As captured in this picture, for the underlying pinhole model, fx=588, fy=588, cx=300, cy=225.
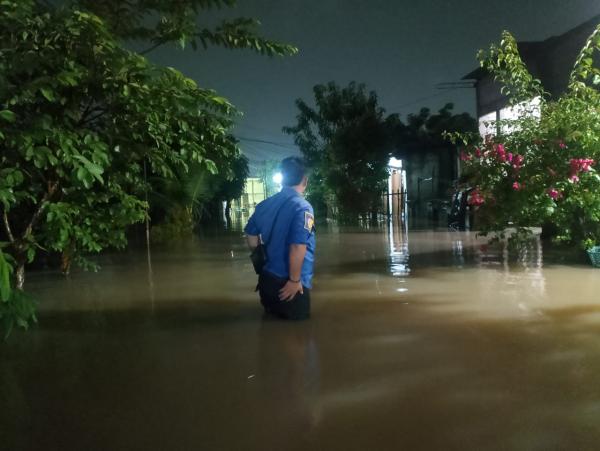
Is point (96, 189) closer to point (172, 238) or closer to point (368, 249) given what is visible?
point (368, 249)

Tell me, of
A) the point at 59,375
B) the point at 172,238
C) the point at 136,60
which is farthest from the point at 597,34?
the point at 172,238

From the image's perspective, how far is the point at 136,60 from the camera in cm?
411

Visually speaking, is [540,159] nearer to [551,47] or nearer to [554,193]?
[554,193]

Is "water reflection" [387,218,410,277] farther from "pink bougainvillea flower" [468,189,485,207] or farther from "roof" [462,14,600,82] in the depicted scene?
"roof" [462,14,600,82]

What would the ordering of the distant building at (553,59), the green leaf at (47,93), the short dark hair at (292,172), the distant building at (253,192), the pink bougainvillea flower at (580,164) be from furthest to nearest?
the distant building at (253,192)
the distant building at (553,59)
the pink bougainvillea flower at (580,164)
the short dark hair at (292,172)
the green leaf at (47,93)

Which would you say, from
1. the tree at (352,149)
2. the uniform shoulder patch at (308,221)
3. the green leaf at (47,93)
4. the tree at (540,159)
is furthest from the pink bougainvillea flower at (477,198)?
the tree at (352,149)

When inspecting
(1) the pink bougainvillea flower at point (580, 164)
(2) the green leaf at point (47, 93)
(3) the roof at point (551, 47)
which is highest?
(3) the roof at point (551, 47)

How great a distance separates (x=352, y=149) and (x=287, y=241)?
19291mm

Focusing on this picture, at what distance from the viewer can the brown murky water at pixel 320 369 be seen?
312 centimetres

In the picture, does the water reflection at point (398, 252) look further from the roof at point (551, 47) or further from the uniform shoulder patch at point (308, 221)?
the roof at point (551, 47)

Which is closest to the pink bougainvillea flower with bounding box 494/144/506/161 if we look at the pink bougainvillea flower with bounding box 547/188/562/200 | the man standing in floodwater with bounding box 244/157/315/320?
the pink bougainvillea flower with bounding box 547/188/562/200

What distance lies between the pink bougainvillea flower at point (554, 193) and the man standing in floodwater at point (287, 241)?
14.0 feet

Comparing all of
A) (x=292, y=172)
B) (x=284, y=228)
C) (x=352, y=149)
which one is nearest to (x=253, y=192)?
(x=352, y=149)

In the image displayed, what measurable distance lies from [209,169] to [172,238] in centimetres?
1242
